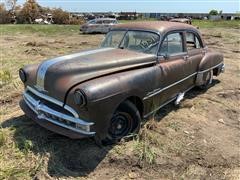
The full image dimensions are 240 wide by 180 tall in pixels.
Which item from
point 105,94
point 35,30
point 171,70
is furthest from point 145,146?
point 35,30

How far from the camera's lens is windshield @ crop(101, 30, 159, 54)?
561 centimetres

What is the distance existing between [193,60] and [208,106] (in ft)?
3.18

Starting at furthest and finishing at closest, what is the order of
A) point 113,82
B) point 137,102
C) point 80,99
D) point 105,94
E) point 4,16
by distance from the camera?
point 4,16
point 137,102
point 113,82
point 105,94
point 80,99

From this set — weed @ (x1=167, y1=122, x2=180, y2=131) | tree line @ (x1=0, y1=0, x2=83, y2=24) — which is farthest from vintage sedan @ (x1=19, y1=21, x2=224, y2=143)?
tree line @ (x1=0, y1=0, x2=83, y2=24)

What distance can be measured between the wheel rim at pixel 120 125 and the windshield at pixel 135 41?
133 cm

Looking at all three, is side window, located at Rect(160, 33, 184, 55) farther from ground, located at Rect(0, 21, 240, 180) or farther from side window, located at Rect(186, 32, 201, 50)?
ground, located at Rect(0, 21, 240, 180)

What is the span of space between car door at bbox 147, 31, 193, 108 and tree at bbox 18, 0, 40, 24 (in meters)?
33.5

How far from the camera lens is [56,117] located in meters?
4.45

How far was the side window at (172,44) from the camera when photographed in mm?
5723

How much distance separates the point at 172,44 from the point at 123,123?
6.41ft

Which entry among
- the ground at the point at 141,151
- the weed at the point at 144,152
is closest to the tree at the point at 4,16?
the ground at the point at 141,151

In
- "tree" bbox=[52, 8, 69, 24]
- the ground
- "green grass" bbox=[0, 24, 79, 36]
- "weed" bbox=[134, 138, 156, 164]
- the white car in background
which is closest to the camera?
the ground

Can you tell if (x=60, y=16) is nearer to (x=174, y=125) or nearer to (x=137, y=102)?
(x=174, y=125)

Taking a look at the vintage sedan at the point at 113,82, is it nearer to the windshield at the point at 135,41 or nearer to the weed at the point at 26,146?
the windshield at the point at 135,41
